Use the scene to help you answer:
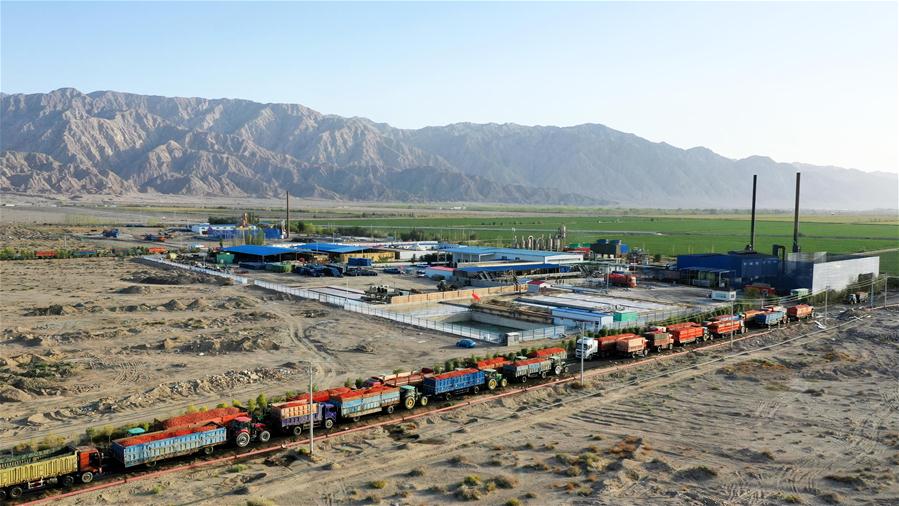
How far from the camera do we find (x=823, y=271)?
70.7 meters

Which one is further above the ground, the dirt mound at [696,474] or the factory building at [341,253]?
the factory building at [341,253]

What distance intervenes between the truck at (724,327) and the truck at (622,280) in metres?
24.0

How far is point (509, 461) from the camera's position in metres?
25.5

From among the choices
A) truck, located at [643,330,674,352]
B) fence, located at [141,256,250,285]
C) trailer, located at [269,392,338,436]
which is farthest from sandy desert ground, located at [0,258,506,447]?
truck, located at [643,330,674,352]

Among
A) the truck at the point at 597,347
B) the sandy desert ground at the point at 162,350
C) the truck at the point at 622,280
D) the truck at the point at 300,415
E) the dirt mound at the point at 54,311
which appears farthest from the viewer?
the truck at the point at 622,280

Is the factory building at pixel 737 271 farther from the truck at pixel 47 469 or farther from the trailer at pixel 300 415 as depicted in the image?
the truck at pixel 47 469

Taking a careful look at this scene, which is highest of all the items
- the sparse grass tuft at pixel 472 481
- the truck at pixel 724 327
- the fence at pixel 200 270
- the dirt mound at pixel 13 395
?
the truck at pixel 724 327

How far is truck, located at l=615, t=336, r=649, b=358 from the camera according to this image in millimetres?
42062

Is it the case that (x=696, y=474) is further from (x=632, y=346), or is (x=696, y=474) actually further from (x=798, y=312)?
(x=798, y=312)

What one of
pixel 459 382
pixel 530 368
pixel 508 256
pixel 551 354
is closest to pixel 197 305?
pixel 459 382

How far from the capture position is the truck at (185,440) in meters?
23.9

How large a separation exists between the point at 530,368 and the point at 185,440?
17.7 meters

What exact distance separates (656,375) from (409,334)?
57.2ft

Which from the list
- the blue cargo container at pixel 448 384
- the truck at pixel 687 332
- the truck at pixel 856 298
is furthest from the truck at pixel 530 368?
the truck at pixel 856 298
